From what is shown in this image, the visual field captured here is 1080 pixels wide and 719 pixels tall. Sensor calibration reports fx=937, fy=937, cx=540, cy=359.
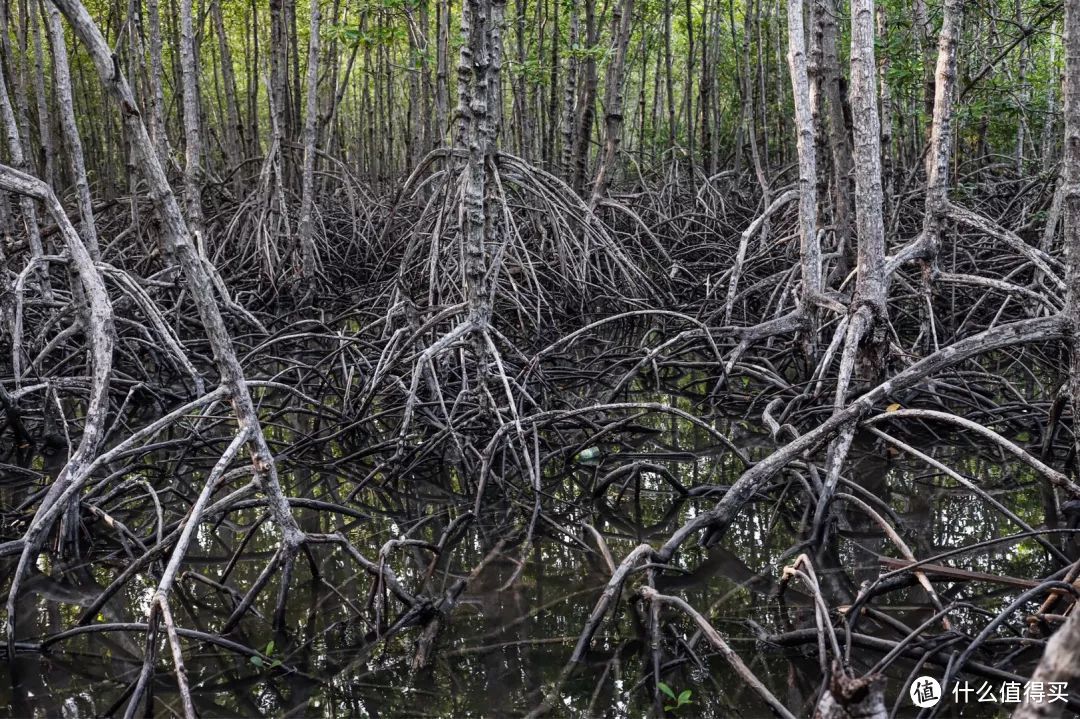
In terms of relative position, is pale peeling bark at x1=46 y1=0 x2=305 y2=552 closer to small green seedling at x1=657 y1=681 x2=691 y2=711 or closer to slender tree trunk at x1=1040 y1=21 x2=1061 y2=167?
small green seedling at x1=657 y1=681 x2=691 y2=711

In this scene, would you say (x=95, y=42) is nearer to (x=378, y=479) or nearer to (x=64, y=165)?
(x=378, y=479)

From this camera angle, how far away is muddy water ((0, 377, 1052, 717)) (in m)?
2.41

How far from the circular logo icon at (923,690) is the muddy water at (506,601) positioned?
1.6 inches

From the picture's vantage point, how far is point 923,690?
7.32 feet

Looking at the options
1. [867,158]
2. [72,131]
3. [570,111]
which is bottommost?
[867,158]

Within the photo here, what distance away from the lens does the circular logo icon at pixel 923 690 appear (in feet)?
7.12

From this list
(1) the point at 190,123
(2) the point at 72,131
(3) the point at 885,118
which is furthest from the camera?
(3) the point at 885,118

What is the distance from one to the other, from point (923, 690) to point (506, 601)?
4.10 ft


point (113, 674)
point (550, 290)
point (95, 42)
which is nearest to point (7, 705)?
point (113, 674)

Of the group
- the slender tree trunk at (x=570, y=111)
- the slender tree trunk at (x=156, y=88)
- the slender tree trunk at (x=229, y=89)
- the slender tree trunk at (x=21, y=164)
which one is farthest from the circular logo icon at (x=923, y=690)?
the slender tree trunk at (x=229, y=89)

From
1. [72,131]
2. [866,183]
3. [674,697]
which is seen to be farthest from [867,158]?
[72,131]

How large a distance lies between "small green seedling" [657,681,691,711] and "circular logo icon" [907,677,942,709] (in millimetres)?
527

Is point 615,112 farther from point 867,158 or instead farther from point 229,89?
point 229,89

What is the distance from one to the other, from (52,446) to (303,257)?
3281mm
